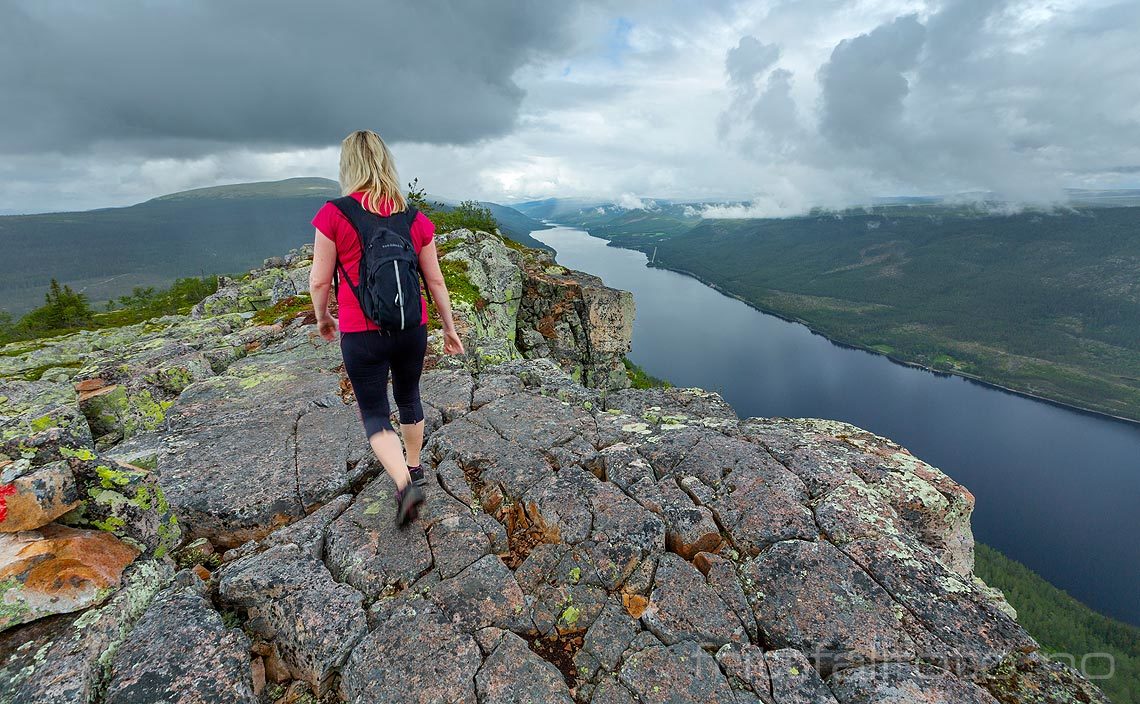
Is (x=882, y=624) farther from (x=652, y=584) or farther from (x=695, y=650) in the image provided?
(x=652, y=584)

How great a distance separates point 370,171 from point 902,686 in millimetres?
8586

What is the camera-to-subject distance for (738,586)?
20.2 ft

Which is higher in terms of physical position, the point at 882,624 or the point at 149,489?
the point at 149,489

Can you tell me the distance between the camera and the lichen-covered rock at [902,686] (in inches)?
190

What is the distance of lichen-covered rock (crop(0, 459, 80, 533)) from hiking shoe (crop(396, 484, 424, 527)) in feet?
12.2

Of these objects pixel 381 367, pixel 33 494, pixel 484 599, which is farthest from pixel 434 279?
pixel 33 494

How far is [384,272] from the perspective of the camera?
5297mm

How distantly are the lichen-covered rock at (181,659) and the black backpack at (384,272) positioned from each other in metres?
3.82

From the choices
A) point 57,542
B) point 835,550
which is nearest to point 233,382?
point 57,542

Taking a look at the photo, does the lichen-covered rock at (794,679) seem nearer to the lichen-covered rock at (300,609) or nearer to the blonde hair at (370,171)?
the lichen-covered rock at (300,609)

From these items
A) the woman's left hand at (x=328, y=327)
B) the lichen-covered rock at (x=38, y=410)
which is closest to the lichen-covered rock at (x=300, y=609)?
the lichen-covered rock at (x=38, y=410)

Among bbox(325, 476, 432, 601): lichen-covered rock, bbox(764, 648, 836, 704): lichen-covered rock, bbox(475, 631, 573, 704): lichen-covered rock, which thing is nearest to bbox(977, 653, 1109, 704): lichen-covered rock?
bbox(764, 648, 836, 704): lichen-covered rock

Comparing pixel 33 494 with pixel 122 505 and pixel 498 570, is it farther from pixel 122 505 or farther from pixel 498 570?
pixel 498 570

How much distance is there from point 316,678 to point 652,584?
4209 millimetres
